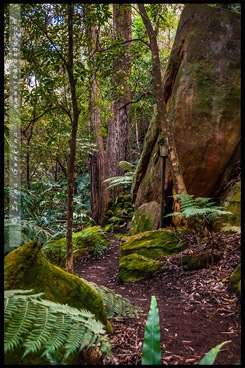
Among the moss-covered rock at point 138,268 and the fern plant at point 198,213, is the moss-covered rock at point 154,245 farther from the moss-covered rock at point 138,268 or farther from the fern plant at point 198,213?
the fern plant at point 198,213

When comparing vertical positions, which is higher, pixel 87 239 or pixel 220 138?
pixel 220 138

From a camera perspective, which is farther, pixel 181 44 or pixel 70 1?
pixel 181 44

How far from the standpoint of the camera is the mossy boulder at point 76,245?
4.69m

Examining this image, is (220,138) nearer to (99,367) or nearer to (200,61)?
(200,61)

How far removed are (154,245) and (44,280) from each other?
2505 millimetres

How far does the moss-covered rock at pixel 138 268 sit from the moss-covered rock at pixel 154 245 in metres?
0.13

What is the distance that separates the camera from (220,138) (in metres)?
4.48

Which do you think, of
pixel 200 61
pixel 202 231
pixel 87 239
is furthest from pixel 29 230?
pixel 200 61

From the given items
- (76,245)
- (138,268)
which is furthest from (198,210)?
(76,245)

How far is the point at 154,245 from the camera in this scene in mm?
3863

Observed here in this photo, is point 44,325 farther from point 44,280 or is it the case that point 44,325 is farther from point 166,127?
point 166,127

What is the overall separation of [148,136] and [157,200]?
1.66m

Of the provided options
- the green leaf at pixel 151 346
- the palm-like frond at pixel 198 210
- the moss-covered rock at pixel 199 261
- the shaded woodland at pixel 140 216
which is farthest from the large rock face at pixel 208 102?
the green leaf at pixel 151 346

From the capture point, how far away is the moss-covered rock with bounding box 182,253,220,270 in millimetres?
3170
